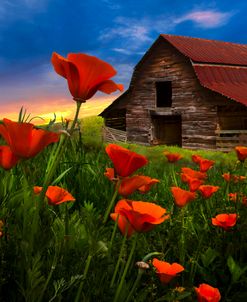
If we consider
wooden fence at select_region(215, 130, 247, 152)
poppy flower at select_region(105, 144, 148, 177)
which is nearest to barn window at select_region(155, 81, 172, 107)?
wooden fence at select_region(215, 130, 247, 152)

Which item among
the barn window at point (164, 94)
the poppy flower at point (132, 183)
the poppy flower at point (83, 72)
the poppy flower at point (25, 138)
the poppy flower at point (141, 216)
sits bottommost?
the poppy flower at point (141, 216)

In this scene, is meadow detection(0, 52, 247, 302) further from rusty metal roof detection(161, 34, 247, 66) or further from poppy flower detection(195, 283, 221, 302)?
rusty metal roof detection(161, 34, 247, 66)

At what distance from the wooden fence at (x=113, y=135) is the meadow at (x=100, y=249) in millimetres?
23458

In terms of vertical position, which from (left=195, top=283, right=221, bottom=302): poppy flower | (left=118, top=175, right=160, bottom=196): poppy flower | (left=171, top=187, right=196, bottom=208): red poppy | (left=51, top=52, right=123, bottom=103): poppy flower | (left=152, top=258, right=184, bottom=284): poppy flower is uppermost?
(left=51, top=52, right=123, bottom=103): poppy flower

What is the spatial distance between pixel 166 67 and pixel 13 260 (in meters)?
24.8

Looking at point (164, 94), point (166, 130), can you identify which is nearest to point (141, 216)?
point (166, 130)

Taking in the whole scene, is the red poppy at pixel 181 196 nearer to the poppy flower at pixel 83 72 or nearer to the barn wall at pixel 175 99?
the poppy flower at pixel 83 72

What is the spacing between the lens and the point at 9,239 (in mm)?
2078

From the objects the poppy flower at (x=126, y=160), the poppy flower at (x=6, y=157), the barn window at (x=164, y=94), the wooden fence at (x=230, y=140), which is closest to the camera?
the poppy flower at (x=126, y=160)

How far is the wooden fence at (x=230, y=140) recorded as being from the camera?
23.1 metres

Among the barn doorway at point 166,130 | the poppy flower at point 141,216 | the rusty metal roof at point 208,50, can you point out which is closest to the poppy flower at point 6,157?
the poppy flower at point 141,216

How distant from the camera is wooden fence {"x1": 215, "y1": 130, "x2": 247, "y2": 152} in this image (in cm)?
2311

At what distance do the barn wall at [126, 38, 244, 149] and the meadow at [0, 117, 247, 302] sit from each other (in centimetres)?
2028

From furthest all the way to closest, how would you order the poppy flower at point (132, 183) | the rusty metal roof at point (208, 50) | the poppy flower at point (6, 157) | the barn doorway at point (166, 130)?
the barn doorway at point (166, 130)
the rusty metal roof at point (208, 50)
the poppy flower at point (6, 157)
the poppy flower at point (132, 183)
